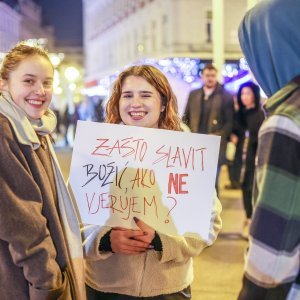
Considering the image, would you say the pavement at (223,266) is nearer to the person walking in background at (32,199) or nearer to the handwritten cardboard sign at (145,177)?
the handwritten cardboard sign at (145,177)

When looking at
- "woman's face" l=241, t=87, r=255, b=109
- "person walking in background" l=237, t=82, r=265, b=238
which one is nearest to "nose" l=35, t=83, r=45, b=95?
"person walking in background" l=237, t=82, r=265, b=238

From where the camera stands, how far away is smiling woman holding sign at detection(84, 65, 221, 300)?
6.66 feet

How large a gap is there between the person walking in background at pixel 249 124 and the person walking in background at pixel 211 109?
0.81 ft

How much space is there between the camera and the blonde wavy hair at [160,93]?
2.21 metres

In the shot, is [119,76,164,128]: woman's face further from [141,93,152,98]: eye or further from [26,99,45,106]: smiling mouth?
[26,99,45,106]: smiling mouth

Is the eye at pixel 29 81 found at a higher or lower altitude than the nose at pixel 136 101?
higher

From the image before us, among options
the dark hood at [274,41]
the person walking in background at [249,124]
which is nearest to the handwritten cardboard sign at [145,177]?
the dark hood at [274,41]

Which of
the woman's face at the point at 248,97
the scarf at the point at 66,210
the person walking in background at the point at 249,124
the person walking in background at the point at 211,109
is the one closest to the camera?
the scarf at the point at 66,210

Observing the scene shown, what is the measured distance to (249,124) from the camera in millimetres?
6004

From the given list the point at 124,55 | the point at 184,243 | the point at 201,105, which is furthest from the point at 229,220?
the point at 124,55

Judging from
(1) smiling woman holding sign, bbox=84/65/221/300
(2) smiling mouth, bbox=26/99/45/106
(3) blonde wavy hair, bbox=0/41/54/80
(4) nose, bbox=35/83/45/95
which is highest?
(3) blonde wavy hair, bbox=0/41/54/80

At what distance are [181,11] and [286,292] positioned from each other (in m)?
26.4

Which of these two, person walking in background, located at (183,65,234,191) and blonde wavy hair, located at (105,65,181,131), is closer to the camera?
blonde wavy hair, located at (105,65,181,131)

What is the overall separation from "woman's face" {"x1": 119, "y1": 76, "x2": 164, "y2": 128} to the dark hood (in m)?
0.89
